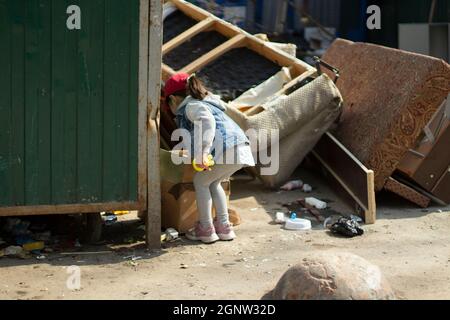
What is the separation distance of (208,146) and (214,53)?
7.22ft

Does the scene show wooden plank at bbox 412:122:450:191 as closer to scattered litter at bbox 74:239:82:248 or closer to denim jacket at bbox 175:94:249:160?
denim jacket at bbox 175:94:249:160

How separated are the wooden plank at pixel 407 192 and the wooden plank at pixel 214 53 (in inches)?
85.2

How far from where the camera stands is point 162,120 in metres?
7.45

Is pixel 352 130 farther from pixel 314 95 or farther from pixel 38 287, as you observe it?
pixel 38 287

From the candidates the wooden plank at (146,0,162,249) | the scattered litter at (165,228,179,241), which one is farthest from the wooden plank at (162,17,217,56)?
the scattered litter at (165,228,179,241)

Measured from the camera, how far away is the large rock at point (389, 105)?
25.2ft

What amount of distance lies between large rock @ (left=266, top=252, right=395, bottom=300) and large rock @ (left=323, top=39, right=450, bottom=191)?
3.00 meters

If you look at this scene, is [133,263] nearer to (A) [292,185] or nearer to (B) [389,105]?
(A) [292,185]

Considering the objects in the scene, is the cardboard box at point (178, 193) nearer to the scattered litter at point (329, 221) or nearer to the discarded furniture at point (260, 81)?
the discarded furniture at point (260, 81)

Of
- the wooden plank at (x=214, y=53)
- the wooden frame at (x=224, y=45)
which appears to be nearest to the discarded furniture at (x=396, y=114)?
the wooden frame at (x=224, y=45)

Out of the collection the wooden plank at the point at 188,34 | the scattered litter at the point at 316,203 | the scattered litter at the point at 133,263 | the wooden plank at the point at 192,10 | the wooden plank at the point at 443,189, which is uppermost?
the wooden plank at the point at 192,10

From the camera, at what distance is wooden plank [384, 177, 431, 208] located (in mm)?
7910

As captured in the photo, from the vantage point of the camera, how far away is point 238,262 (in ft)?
20.5

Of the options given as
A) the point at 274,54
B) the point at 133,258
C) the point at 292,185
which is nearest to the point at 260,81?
the point at 274,54
